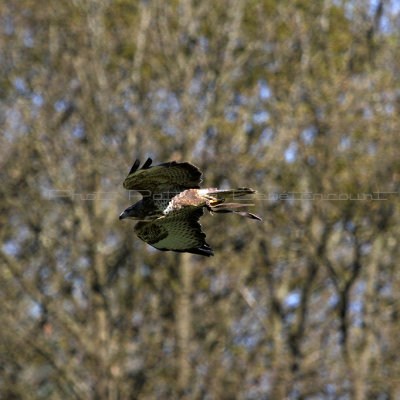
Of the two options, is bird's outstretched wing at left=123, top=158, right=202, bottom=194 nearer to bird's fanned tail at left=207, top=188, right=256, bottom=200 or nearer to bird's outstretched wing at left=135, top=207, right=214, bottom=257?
bird's fanned tail at left=207, top=188, right=256, bottom=200

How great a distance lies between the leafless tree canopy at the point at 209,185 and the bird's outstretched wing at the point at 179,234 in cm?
667

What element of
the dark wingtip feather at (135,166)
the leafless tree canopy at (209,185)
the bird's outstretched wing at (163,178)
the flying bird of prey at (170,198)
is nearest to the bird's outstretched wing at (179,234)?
the flying bird of prey at (170,198)

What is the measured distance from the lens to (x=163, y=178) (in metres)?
7.06

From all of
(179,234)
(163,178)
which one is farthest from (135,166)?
(179,234)

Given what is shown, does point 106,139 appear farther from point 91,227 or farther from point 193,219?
point 193,219

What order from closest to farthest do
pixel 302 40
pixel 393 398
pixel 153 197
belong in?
1. pixel 153 197
2. pixel 393 398
3. pixel 302 40

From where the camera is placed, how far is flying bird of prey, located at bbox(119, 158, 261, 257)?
6906 millimetres

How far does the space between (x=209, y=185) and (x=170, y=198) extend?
308 inches

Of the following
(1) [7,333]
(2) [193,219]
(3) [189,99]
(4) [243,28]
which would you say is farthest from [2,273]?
(2) [193,219]

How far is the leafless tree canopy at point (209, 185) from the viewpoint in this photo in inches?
597

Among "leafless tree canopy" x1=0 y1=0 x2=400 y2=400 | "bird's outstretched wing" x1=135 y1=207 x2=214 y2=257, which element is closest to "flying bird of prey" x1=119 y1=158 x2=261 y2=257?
"bird's outstretched wing" x1=135 y1=207 x2=214 y2=257

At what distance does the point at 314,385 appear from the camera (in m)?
15.1

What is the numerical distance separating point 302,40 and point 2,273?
7.42 metres

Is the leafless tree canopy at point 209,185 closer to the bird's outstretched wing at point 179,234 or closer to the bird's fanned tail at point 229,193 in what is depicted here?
the bird's outstretched wing at point 179,234
